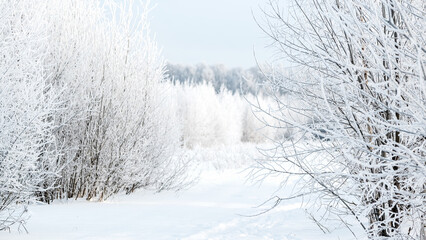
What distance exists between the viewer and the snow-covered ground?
580 centimetres

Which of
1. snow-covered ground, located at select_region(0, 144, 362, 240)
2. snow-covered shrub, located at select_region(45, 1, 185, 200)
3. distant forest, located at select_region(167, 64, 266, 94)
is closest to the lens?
snow-covered ground, located at select_region(0, 144, 362, 240)

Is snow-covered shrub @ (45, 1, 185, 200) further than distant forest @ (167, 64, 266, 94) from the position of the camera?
No

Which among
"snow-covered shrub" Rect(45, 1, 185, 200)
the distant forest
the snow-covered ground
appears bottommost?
the snow-covered ground

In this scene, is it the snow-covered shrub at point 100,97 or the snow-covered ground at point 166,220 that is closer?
the snow-covered ground at point 166,220

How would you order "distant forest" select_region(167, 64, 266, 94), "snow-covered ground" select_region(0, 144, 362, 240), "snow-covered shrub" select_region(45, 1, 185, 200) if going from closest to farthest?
1. "snow-covered ground" select_region(0, 144, 362, 240)
2. "snow-covered shrub" select_region(45, 1, 185, 200)
3. "distant forest" select_region(167, 64, 266, 94)

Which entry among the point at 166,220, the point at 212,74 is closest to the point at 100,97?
the point at 166,220

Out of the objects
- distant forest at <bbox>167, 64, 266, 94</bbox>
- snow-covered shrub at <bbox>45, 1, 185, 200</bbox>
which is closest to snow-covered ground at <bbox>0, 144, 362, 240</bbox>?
snow-covered shrub at <bbox>45, 1, 185, 200</bbox>

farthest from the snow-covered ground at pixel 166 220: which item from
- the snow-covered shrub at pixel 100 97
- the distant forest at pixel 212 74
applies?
the distant forest at pixel 212 74

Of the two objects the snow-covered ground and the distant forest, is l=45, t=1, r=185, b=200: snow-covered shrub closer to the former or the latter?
the snow-covered ground

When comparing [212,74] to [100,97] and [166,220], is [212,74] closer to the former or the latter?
[100,97]

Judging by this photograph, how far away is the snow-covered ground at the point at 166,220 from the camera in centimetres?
580

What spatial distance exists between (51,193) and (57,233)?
2.79m

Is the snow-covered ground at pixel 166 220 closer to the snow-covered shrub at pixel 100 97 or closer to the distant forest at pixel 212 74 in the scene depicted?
the snow-covered shrub at pixel 100 97

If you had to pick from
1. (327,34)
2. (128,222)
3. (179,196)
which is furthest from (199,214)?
(327,34)
